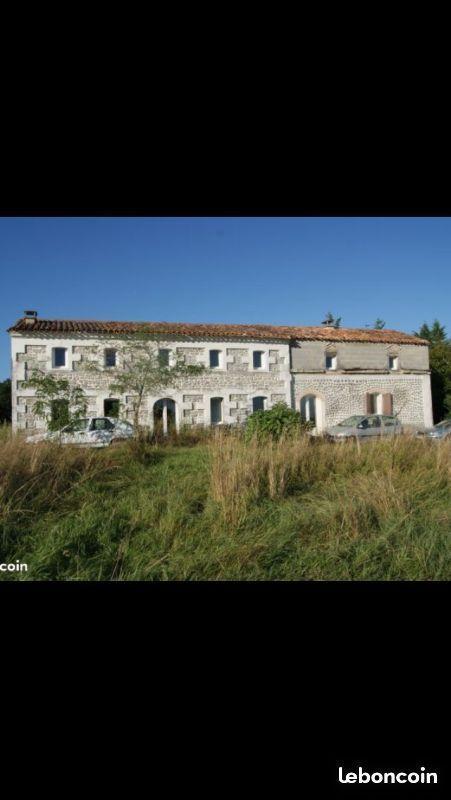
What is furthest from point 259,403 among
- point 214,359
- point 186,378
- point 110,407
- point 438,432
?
point 438,432

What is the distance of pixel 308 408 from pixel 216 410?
45.5 inches

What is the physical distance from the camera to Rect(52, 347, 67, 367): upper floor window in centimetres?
415

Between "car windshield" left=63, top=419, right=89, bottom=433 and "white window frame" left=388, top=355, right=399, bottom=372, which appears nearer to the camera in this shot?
"car windshield" left=63, top=419, right=89, bottom=433

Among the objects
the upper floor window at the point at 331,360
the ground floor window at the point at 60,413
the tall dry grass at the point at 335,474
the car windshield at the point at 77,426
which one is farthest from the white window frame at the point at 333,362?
the ground floor window at the point at 60,413

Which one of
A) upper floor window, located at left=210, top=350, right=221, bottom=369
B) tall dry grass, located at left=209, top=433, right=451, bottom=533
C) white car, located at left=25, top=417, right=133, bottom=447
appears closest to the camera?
tall dry grass, located at left=209, top=433, right=451, bottom=533

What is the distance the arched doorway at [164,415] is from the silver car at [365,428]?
5.87 ft

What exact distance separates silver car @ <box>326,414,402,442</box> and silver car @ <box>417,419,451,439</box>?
31 centimetres

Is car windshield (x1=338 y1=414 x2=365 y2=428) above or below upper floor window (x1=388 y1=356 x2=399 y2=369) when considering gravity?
below

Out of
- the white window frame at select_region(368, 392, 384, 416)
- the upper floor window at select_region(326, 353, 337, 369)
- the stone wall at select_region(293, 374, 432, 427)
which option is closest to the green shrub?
the stone wall at select_region(293, 374, 432, 427)

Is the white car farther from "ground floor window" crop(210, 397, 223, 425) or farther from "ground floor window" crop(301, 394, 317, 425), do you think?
"ground floor window" crop(301, 394, 317, 425)

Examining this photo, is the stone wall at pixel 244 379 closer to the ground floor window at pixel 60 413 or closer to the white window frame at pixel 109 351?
the white window frame at pixel 109 351
